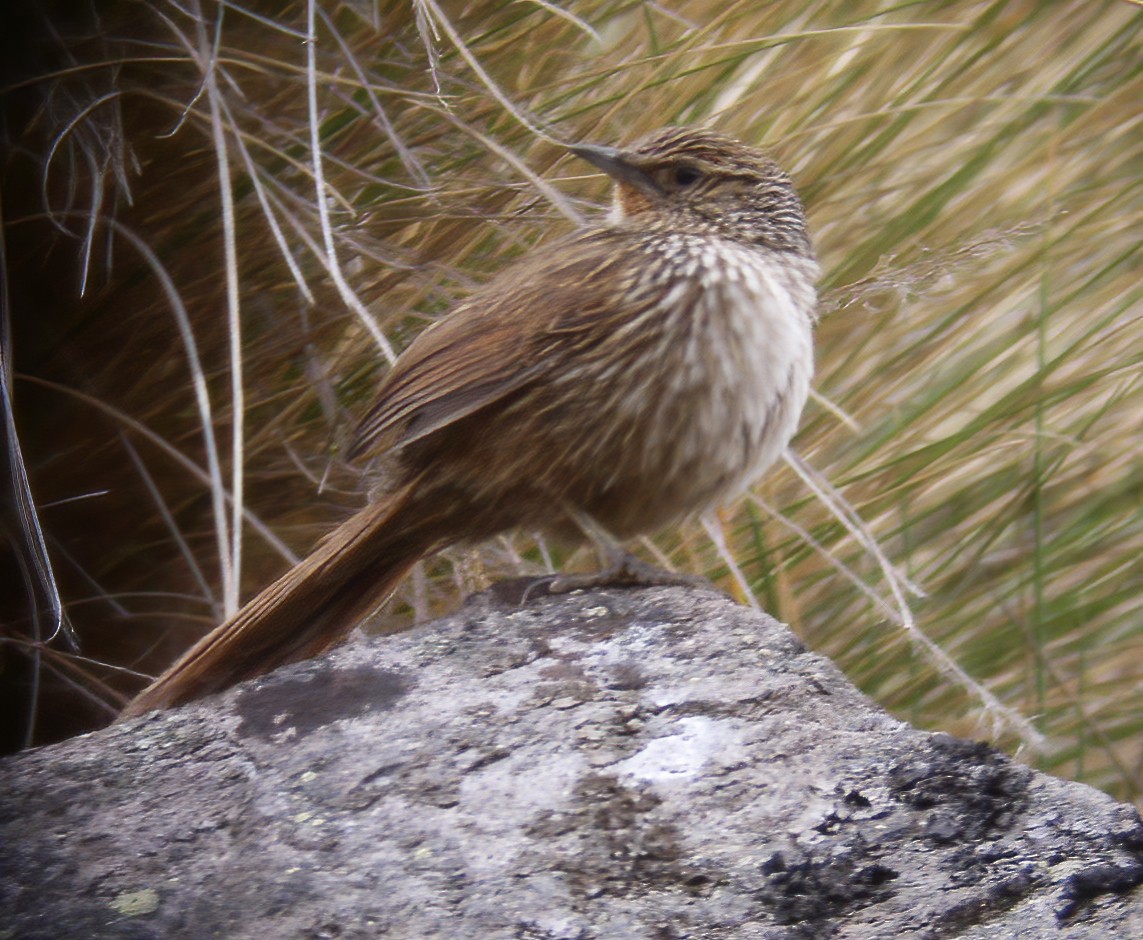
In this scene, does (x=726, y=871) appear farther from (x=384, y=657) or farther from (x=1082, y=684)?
(x=1082, y=684)

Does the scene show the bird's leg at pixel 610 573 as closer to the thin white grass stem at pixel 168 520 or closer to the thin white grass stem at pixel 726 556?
the thin white grass stem at pixel 726 556

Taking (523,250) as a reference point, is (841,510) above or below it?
below

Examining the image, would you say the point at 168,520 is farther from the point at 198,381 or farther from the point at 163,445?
the point at 198,381

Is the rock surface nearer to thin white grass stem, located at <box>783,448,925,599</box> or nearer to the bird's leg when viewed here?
the bird's leg

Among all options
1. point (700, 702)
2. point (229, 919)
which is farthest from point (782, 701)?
point (229, 919)

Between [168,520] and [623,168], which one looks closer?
[623,168]

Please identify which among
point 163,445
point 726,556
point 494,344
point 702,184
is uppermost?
point 702,184

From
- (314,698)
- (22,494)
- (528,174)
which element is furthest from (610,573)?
(22,494)
